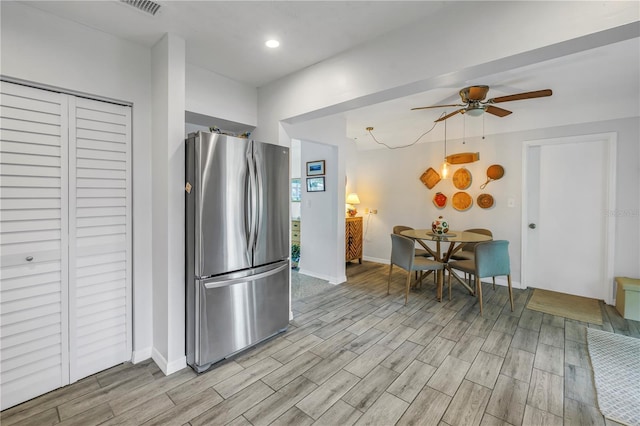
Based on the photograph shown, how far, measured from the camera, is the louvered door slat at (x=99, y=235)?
2039 mm

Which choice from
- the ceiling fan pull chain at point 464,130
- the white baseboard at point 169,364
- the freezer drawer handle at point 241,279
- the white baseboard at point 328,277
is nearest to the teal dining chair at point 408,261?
the white baseboard at point 328,277

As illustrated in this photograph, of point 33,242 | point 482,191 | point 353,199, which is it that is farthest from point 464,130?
point 33,242

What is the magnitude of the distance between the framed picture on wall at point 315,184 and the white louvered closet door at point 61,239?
280 cm

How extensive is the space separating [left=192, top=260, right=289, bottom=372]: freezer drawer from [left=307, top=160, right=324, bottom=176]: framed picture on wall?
88.3 inches

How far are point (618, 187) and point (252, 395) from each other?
4.72 m

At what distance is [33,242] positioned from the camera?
1871 millimetres

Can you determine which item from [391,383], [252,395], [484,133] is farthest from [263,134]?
[484,133]

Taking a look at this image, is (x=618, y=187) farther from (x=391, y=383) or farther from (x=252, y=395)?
(x=252, y=395)

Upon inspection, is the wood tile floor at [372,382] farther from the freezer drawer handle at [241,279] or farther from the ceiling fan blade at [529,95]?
the ceiling fan blade at [529,95]

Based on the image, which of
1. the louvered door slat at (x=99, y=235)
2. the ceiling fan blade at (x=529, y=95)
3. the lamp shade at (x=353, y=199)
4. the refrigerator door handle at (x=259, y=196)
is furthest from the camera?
the lamp shade at (x=353, y=199)

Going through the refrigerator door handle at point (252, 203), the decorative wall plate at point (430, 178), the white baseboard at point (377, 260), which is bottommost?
the white baseboard at point (377, 260)

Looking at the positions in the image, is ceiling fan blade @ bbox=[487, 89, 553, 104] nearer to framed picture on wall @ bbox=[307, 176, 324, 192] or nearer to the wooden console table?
framed picture on wall @ bbox=[307, 176, 324, 192]

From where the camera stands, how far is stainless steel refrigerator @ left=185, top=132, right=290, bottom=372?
2.12m

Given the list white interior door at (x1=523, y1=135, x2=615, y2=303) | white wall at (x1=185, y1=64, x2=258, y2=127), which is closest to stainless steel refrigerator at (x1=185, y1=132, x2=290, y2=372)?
white wall at (x1=185, y1=64, x2=258, y2=127)
